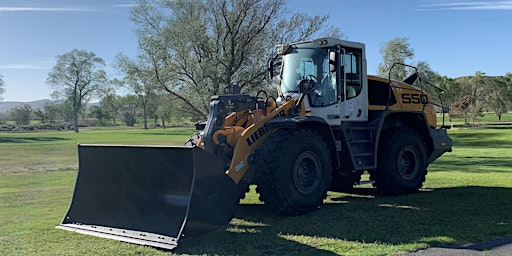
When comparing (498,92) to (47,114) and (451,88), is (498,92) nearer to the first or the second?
(451,88)

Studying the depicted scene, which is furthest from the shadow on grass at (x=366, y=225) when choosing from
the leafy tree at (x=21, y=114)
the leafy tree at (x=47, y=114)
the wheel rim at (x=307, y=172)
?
the leafy tree at (x=21, y=114)

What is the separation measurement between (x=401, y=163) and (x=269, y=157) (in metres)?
4.10

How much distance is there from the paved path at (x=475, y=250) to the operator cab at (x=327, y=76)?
3.61 meters

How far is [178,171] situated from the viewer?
740cm

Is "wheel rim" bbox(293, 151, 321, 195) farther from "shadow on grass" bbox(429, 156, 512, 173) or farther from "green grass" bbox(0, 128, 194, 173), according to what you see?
"green grass" bbox(0, 128, 194, 173)

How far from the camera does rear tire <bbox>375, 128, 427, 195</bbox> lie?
10211 millimetres

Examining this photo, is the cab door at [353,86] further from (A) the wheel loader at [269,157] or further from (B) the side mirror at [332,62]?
(B) the side mirror at [332,62]

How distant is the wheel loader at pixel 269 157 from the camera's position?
7.03 m

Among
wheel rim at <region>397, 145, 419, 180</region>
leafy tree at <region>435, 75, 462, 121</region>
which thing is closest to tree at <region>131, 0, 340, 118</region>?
wheel rim at <region>397, 145, 419, 180</region>

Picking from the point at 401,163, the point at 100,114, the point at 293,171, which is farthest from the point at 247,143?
the point at 100,114

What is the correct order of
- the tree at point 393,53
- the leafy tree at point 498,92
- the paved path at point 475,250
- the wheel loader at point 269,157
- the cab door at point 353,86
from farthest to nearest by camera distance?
the leafy tree at point 498,92 < the tree at point 393,53 < the cab door at point 353,86 < the wheel loader at point 269,157 < the paved path at point 475,250

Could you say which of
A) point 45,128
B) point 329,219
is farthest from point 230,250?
point 45,128

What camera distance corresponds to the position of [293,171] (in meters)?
8.03

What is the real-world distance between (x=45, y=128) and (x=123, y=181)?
8522cm
